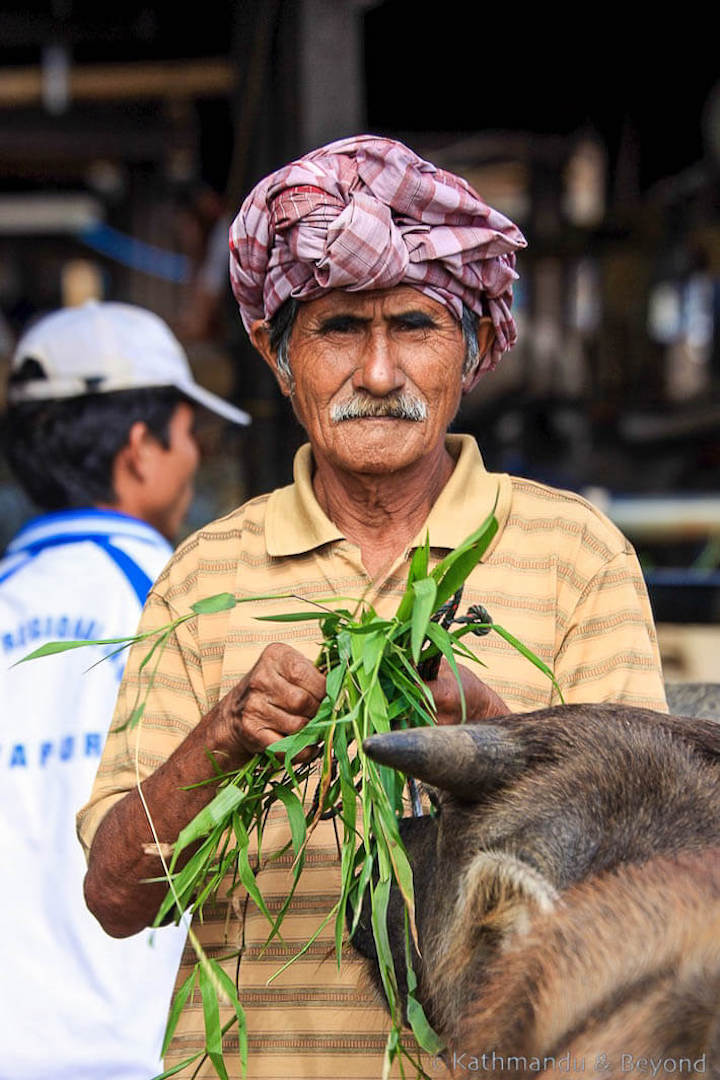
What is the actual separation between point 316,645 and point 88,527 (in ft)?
5.15

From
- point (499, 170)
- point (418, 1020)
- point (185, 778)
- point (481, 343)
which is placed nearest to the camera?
point (418, 1020)

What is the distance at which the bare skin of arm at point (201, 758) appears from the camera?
2.00 meters

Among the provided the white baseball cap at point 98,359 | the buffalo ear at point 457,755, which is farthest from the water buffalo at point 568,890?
the white baseball cap at point 98,359

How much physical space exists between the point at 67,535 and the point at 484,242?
1.74 metres

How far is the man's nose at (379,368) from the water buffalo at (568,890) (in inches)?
30.0

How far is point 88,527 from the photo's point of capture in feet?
12.7

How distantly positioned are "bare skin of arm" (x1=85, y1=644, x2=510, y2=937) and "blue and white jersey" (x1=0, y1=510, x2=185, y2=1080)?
3.10 ft

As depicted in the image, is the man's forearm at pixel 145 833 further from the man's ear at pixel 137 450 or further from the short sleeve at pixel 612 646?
the man's ear at pixel 137 450

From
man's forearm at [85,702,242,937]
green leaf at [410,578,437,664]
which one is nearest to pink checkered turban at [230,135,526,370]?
green leaf at [410,578,437,664]

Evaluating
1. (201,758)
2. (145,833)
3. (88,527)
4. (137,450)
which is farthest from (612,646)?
(137,450)

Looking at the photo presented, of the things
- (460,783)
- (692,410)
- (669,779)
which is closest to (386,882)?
(460,783)

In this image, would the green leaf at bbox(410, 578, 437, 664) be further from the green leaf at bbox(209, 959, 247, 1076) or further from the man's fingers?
the green leaf at bbox(209, 959, 247, 1076)

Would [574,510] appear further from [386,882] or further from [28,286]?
[28,286]

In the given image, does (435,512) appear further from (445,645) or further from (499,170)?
(499,170)
